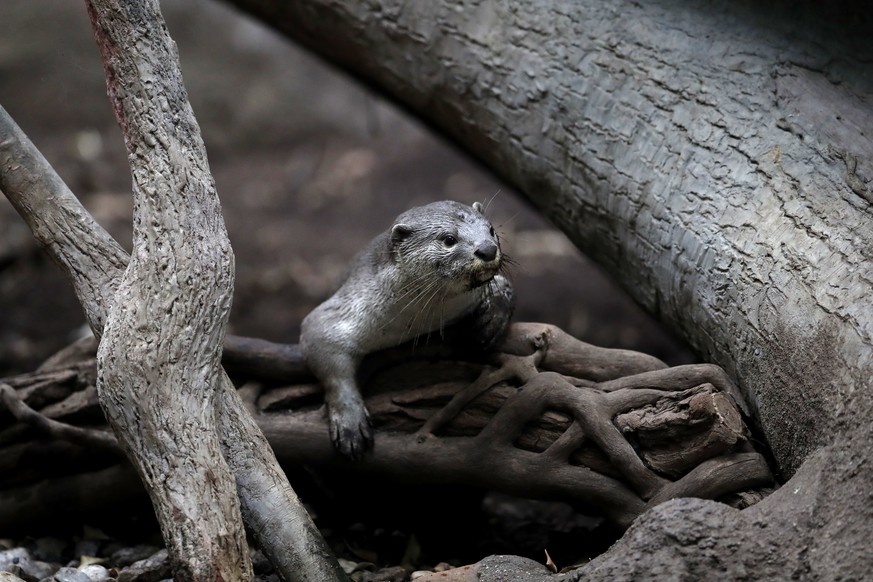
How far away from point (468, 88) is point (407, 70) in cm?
55

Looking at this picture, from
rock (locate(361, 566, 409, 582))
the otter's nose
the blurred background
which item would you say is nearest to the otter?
the otter's nose

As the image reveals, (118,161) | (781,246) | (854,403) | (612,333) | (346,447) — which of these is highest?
(781,246)

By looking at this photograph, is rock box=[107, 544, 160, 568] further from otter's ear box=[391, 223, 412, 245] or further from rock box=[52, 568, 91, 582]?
otter's ear box=[391, 223, 412, 245]

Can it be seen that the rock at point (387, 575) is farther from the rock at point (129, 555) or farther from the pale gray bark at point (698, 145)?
the pale gray bark at point (698, 145)

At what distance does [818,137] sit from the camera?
3922mm

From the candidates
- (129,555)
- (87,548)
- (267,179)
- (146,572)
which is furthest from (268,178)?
(146,572)

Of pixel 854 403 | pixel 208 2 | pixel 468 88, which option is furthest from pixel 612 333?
pixel 208 2

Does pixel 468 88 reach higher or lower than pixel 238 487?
higher

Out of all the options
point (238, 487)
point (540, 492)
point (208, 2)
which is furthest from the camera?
point (208, 2)

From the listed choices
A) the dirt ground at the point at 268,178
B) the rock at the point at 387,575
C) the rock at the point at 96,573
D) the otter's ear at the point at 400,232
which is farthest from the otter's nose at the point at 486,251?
the dirt ground at the point at 268,178

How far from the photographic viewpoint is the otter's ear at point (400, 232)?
405 cm

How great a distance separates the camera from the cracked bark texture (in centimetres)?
303

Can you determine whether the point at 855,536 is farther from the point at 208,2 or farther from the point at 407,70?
the point at 208,2

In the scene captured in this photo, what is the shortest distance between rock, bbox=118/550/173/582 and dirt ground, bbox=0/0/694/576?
3.85 m
